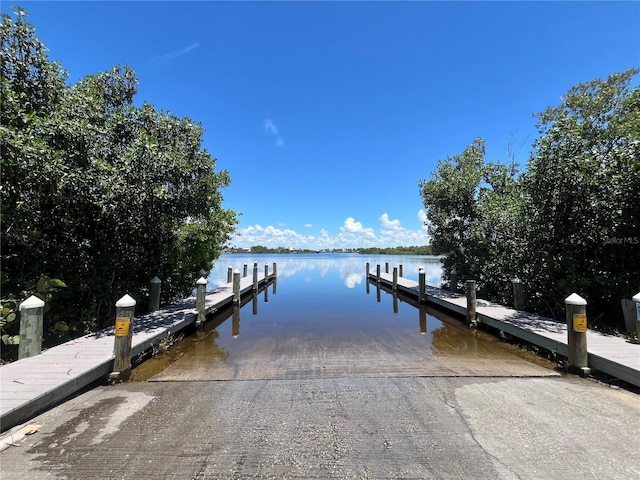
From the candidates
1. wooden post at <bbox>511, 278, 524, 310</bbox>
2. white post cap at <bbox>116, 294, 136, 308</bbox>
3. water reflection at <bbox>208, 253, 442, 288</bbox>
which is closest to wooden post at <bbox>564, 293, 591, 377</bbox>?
wooden post at <bbox>511, 278, 524, 310</bbox>

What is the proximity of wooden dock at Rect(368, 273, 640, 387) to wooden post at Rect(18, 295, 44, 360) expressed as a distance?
8.24 metres

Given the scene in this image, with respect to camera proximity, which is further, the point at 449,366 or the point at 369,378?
the point at 449,366

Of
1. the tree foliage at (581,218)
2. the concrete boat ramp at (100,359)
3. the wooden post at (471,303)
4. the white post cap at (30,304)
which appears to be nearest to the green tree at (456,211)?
the tree foliage at (581,218)

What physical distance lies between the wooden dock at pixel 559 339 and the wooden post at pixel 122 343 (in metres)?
6.97

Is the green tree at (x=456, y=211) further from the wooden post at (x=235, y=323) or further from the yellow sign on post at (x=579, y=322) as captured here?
the wooden post at (x=235, y=323)

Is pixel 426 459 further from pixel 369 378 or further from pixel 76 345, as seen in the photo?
pixel 76 345

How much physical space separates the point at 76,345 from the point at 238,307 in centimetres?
738

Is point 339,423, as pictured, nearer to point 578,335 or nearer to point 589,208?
point 578,335

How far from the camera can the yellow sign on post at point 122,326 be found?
185 inches

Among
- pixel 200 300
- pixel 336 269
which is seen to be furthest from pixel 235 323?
pixel 336 269

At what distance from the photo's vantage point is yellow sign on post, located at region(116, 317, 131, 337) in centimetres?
471

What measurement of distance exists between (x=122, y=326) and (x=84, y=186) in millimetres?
3468

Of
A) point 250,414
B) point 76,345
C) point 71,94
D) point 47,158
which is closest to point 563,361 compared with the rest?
point 250,414

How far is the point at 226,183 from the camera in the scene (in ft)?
41.3
